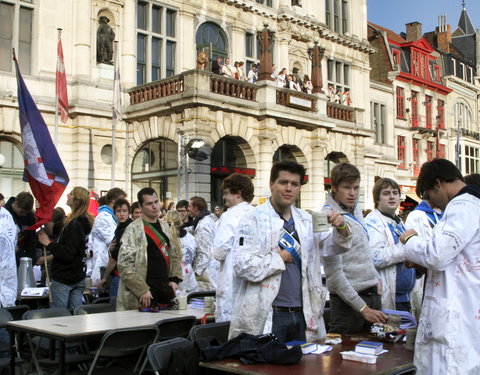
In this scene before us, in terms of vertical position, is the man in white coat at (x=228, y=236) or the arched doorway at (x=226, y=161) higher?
the arched doorway at (x=226, y=161)

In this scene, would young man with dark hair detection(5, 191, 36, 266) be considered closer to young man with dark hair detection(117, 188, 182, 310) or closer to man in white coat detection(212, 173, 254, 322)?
young man with dark hair detection(117, 188, 182, 310)

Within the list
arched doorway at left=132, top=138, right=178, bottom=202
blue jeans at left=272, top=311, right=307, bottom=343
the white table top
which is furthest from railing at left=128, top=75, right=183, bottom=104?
blue jeans at left=272, top=311, right=307, bottom=343

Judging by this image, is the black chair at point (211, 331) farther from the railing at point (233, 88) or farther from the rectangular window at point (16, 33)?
the rectangular window at point (16, 33)

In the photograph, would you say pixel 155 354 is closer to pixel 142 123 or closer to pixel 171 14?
pixel 142 123

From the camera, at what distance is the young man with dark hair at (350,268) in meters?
5.20

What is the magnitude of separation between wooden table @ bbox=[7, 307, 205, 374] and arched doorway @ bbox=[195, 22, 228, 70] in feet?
61.4

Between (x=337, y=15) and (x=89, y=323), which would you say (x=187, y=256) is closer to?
(x=89, y=323)

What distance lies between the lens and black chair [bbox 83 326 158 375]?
550cm

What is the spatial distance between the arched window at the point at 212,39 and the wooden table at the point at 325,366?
2124cm

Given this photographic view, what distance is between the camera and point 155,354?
15.3ft

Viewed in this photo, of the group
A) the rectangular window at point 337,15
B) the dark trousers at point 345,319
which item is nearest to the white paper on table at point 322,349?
the dark trousers at point 345,319

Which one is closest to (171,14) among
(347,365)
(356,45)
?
(356,45)

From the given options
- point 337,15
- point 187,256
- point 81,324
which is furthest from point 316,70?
point 81,324

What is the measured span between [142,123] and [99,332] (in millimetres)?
16931
